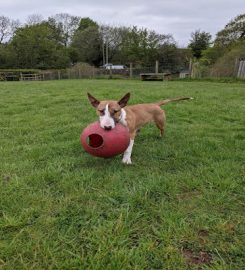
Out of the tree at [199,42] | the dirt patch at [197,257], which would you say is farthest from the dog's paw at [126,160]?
the tree at [199,42]

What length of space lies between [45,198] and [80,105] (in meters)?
5.58

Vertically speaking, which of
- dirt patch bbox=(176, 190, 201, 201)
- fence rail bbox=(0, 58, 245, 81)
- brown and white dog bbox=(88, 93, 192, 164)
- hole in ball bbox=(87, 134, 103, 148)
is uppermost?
brown and white dog bbox=(88, 93, 192, 164)

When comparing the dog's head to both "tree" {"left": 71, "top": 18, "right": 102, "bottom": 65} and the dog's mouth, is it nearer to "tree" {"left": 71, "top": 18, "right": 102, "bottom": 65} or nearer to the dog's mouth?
the dog's mouth

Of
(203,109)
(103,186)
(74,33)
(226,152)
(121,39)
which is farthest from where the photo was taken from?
(74,33)

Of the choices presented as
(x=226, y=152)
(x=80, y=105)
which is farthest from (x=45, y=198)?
(x=80, y=105)

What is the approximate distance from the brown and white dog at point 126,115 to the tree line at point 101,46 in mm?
29808

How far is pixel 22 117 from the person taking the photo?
22.9 feet

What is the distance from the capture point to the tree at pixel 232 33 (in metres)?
31.5

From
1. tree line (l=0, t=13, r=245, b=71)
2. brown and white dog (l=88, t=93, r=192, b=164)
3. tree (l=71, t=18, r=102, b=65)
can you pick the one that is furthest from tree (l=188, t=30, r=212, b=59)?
brown and white dog (l=88, t=93, r=192, b=164)

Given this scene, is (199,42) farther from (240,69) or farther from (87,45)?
(240,69)

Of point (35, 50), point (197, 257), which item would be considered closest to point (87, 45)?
point (35, 50)

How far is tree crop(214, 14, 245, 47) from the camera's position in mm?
31547

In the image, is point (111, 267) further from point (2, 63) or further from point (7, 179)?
point (2, 63)

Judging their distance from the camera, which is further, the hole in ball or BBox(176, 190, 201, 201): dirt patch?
the hole in ball
